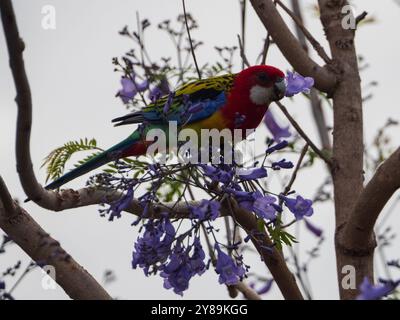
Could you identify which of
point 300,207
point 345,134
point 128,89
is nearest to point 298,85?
point 345,134

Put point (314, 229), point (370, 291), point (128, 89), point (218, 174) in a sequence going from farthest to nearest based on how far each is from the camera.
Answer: point (314, 229) → point (128, 89) → point (218, 174) → point (370, 291)

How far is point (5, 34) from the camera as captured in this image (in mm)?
2029

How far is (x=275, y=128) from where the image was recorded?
158 inches

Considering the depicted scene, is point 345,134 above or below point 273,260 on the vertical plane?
above

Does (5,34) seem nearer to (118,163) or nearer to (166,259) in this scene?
(118,163)

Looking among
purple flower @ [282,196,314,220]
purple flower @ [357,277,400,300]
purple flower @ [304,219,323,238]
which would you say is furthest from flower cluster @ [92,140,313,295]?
purple flower @ [304,219,323,238]

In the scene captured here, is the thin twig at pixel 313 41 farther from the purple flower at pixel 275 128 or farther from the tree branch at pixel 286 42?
the purple flower at pixel 275 128

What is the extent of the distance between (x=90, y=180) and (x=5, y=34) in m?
0.62

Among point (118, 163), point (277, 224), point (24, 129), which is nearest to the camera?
point (24, 129)

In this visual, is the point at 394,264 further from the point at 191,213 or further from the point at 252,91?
the point at 252,91

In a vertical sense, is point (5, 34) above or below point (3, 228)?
above

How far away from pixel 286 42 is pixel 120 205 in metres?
1.40
